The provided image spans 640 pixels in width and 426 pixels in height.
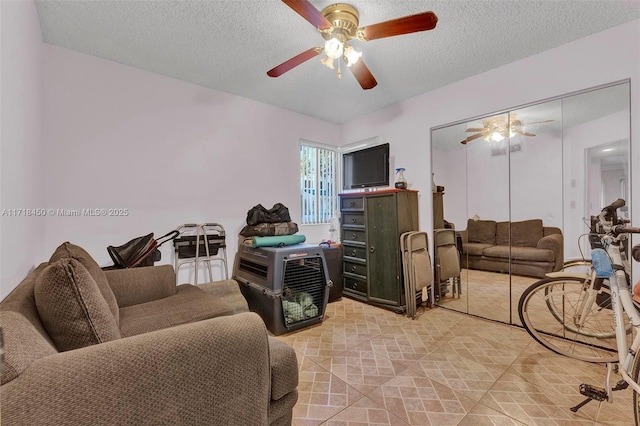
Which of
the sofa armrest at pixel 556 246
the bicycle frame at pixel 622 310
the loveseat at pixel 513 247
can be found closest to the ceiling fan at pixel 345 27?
the bicycle frame at pixel 622 310

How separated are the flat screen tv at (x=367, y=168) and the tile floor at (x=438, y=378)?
1.89 m

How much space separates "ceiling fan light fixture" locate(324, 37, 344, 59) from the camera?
1796 millimetres

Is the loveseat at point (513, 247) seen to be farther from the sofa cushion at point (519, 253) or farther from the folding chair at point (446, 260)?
the folding chair at point (446, 260)

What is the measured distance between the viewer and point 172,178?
2.89 metres

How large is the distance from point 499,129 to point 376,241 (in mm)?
1797

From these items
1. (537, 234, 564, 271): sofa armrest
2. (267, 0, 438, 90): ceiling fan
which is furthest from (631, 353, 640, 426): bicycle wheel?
(267, 0, 438, 90): ceiling fan

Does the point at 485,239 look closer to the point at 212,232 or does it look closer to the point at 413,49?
the point at 413,49

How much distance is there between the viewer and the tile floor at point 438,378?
1486 mm

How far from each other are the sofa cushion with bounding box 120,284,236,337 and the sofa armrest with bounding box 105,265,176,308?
10cm

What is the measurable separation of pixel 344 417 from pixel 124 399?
48.0 inches

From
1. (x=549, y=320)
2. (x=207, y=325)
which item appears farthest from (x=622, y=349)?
(x=207, y=325)

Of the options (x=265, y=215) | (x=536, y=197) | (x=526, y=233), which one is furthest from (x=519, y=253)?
(x=265, y=215)

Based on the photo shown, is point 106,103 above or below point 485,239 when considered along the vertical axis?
above

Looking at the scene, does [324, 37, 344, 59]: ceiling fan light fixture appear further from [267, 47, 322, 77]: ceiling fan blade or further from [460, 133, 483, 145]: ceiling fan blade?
[460, 133, 483, 145]: ceiling fan blade
